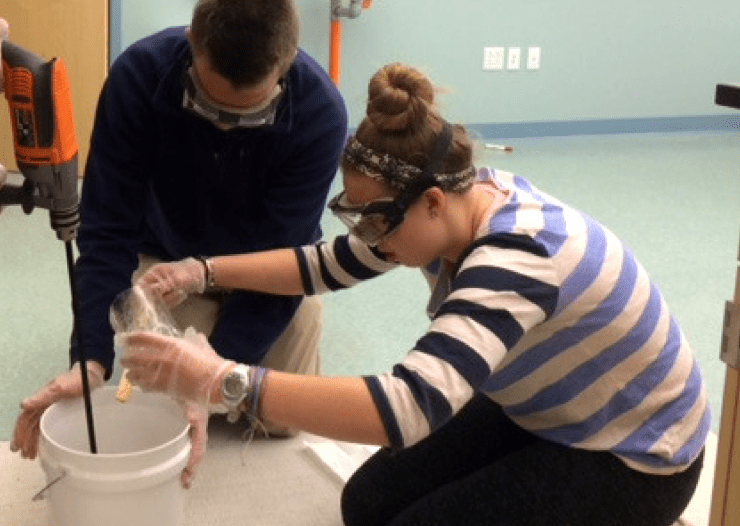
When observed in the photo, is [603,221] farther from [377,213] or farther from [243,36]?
[377,213]

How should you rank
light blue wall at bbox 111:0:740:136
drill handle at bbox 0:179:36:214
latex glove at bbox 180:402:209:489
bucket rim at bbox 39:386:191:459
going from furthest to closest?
light blue wall at bbox 111:0:740:136 → latex glove at bbox 180:402:209:489 → bucket rim at bbox 39:386:191:459 → drill handle at bbox 0:179:36:214

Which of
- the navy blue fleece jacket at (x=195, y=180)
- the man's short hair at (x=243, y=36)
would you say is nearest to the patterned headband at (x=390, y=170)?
the man's short hair at (x=243, y=36)

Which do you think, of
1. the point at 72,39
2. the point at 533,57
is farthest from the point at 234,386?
the point at 533,57

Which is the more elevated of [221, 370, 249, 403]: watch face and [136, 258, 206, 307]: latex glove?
[221, 370, 249, 403]: watch face

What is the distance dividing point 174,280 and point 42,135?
0.49 metres

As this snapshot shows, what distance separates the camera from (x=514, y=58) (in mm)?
5156

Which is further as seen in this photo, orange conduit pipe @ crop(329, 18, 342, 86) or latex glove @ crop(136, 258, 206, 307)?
orange conduit pipe @ crop(329, 18, 342, 86)

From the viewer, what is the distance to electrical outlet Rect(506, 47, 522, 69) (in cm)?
514

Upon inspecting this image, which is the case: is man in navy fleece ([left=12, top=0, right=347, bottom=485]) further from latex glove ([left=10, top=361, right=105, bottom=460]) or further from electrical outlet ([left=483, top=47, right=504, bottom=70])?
electrical outlet ([left=483, top=47, right=504, bottom=70])

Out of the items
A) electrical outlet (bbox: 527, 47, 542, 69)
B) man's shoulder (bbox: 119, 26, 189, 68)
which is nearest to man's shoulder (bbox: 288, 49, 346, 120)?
man's shoulder (bbox: 119, 26, 189, 68)

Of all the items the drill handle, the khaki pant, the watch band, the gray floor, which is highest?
the drill handle

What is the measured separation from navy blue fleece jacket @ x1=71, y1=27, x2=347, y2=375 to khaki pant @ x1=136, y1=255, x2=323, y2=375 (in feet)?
0.31

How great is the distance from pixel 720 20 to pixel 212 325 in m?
4.07

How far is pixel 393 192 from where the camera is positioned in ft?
4.70
